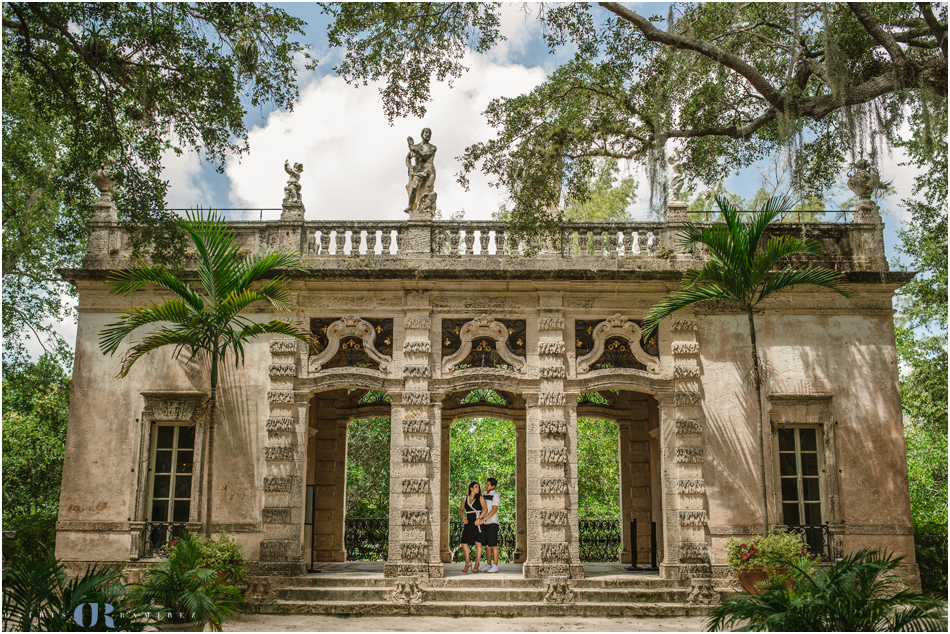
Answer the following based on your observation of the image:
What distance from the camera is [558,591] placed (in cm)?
1077

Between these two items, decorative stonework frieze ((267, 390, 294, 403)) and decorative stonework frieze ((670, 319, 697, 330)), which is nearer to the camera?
decorative stonework frieze ((267, 390, 294, 403))

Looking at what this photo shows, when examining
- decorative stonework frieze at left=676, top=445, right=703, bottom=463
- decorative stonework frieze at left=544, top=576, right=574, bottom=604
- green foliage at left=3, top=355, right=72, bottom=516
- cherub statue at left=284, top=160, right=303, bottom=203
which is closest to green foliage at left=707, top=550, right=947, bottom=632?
decorative stonework frieze at left=544, top=576, right=574, bottom=604

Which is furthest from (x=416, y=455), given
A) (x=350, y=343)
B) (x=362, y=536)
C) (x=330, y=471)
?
(x=362, y=536)

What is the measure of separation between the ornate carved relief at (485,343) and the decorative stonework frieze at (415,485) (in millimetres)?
1627

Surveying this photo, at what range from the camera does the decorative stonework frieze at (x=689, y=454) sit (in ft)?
37.1

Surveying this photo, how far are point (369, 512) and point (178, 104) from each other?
16491 mm

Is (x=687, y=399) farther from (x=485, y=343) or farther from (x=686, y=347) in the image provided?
(x=485, y=343)

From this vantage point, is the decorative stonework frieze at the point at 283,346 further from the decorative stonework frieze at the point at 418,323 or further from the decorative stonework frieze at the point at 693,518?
the decorative stonework frieze at the point at 693,518

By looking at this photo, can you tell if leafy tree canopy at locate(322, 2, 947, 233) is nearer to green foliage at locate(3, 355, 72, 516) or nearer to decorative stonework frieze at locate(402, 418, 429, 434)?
decorative stonework frieze at locate(402, 418, 429, 434)

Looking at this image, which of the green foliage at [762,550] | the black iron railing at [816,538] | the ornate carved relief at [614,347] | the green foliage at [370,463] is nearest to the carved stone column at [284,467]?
the ornate carved relief at [614,347]

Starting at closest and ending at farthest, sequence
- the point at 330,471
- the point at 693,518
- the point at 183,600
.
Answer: the point at 183,600
the point at 693,518
the point at 330,471

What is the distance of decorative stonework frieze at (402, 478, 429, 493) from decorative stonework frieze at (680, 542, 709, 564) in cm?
364

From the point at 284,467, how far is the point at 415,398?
6.81 ft

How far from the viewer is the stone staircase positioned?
34.3ft
